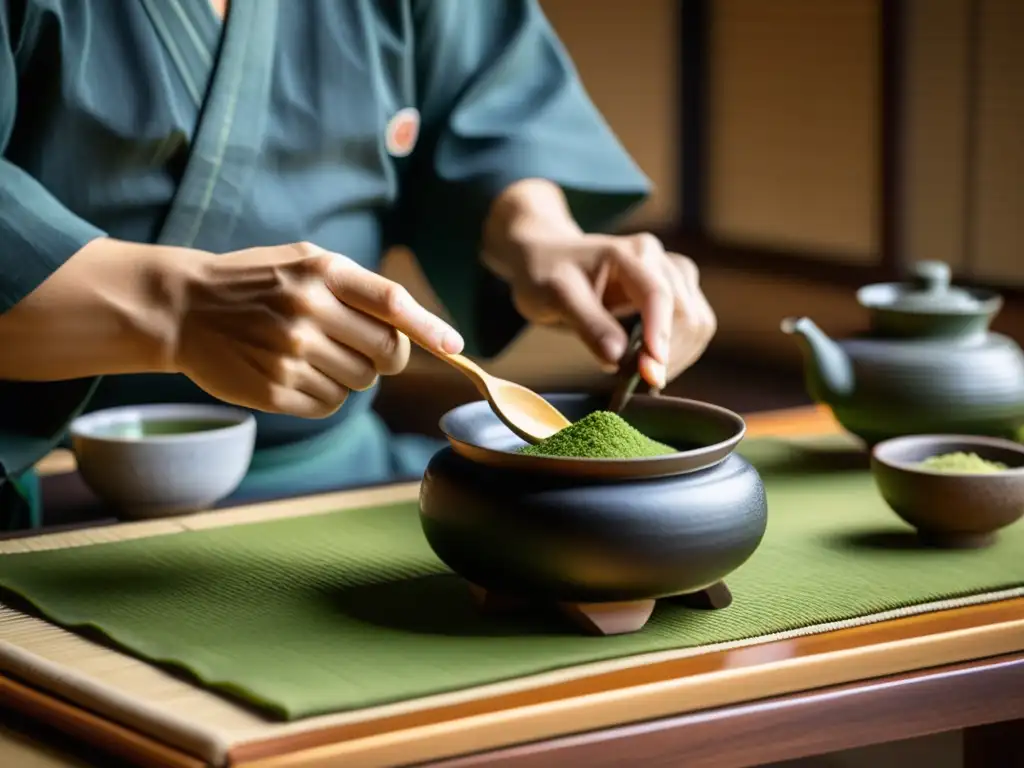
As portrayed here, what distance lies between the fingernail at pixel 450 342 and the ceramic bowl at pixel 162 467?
452mm

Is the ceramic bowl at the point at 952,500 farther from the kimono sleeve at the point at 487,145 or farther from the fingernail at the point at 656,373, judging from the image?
the kimono sleeve at the point at 487,145

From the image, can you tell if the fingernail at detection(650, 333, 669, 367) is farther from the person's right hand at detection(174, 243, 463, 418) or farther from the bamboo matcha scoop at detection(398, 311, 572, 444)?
the person's right hand at detection(174, 243, 463, 418)

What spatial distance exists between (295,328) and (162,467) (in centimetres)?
35

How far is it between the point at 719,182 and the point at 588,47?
0.71 metres

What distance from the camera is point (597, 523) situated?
1.28 metres

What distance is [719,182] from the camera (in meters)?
6.09

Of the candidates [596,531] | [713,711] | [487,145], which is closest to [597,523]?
[596,531]

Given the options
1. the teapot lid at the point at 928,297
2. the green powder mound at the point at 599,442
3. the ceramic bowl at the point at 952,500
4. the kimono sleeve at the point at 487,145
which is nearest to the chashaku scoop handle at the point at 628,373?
the green powder mound at the point at 599,442

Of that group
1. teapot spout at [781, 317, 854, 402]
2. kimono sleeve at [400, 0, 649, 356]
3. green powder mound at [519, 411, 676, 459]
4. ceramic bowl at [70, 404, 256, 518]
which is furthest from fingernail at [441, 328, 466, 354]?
kimono sleeve at [400, 0, 649, 356]

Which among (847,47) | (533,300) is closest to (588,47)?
(847,47)

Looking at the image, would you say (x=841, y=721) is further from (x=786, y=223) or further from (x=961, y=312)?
(x=786, y=223)

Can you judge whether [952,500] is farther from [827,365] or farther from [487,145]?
[487,145]

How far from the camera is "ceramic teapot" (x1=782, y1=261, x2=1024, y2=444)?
73.5 inches

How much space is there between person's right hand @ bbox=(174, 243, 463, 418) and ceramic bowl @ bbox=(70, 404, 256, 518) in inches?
6.9
